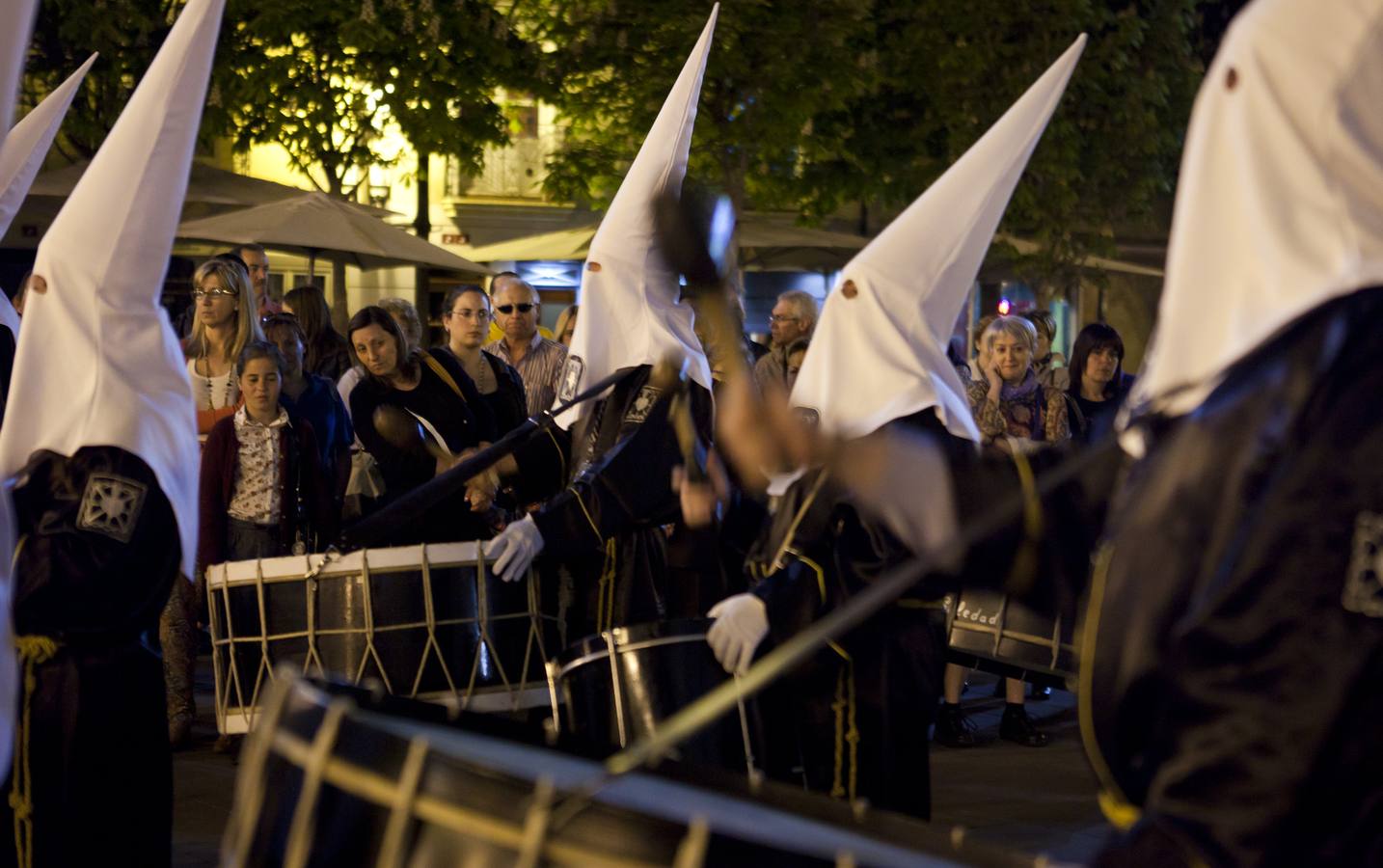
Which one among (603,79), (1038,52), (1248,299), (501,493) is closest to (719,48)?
(603,79)

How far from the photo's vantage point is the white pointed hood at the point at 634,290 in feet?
21.5

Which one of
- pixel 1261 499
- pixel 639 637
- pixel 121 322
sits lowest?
pixel 639 637

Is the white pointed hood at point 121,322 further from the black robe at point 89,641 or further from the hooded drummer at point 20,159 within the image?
the hooded drummer at point 20,159

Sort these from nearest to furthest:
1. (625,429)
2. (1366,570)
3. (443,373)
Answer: (1366,570) < (625,429) < (443,373)

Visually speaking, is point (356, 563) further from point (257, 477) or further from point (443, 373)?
point (443, 373)

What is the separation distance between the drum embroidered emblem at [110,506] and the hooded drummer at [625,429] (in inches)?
67.2

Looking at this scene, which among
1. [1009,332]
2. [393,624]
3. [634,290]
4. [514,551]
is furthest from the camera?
[1009,332]

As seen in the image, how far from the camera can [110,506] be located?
13.9ft

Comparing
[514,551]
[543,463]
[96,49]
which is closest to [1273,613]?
[514,551]

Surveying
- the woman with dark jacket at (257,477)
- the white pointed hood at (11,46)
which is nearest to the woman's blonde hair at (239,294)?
the woman with dark jacket at (257,477)

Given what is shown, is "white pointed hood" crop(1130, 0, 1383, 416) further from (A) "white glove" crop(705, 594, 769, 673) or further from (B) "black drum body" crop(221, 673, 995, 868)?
(A) "white glove" crop(705, 594, 769, 673)

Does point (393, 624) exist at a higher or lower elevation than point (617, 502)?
lower

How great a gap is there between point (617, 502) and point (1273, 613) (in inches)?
165

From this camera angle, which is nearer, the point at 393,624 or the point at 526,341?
the point at 393,624
